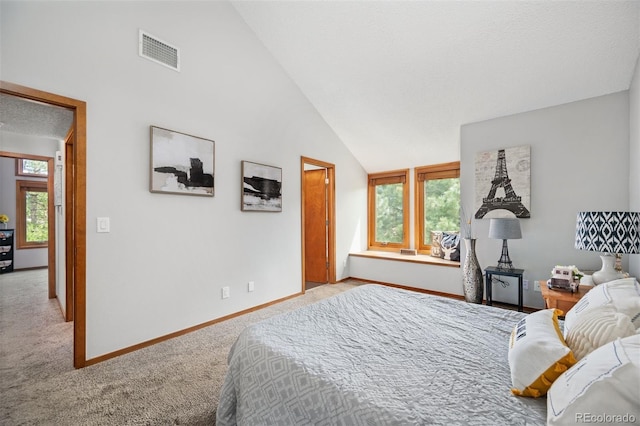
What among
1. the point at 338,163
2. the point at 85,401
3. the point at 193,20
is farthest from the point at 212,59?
the point at 85,401

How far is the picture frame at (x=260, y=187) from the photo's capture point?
135 inches

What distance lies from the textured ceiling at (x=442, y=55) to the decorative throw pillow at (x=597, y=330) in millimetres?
2424

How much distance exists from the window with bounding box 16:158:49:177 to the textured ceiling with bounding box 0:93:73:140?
132 inches

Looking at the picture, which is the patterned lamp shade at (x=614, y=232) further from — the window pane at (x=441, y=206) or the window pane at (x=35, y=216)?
the window pane at (x=35, y=216)

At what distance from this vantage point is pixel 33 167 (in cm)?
621

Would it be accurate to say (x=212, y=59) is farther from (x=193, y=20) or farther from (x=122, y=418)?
(x=122, y=418)

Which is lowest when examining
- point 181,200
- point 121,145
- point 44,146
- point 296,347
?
point 296,347

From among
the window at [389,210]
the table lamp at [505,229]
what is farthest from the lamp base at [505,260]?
the window at [389,210]

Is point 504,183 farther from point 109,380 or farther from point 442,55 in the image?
point 109,380

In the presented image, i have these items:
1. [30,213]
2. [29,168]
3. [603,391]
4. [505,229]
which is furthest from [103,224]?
[30,213]

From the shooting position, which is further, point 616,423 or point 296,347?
point 296,347

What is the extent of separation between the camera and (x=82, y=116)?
226 cm

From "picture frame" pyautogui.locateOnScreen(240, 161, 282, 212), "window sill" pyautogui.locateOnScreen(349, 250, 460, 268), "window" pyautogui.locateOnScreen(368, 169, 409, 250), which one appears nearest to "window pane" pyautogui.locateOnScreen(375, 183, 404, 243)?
"window" pyautogui.locateOnScreen(368, 169, 409, 250)

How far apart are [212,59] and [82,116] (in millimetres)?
1422
